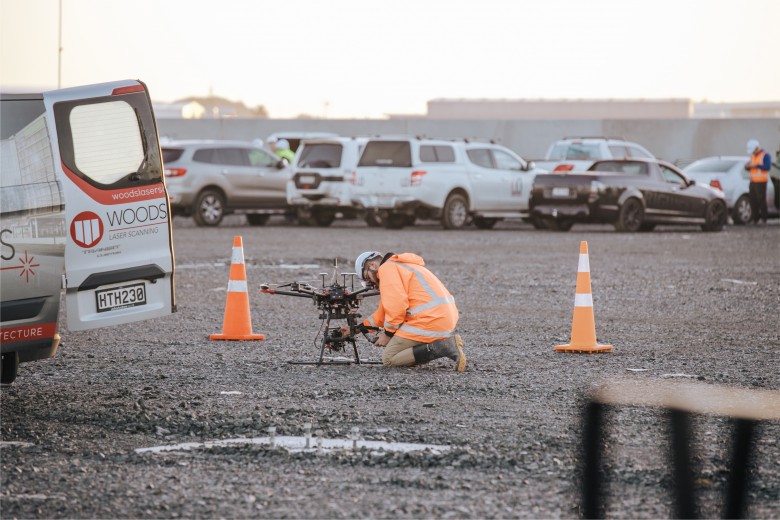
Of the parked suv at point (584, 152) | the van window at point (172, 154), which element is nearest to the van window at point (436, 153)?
the parked suv at point (584, 152)

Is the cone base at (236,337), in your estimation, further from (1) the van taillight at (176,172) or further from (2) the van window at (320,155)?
(2) the van window at (320,155)

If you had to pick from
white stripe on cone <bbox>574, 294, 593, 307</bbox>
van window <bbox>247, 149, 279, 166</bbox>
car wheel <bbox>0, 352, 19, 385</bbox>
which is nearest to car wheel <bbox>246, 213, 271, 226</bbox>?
van window <bbox>247, 149, 279, 166</bbox>

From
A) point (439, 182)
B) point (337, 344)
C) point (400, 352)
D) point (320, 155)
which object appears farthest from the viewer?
point (320, 155)

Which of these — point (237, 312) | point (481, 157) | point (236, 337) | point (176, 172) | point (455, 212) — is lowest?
point (236, 337)

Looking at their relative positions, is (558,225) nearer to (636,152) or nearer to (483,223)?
(483,223)

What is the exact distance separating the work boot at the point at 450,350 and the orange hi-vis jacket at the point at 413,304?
0.15ft

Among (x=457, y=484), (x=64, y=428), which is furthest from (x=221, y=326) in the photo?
(x=457, y=484)

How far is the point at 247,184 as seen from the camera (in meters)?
28.6

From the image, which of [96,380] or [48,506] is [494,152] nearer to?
[96,380]

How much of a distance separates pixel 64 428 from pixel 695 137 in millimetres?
39231

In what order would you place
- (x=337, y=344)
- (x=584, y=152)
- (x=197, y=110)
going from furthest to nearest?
A: (x=197, y=110) → (x=584, y=152) → (x=337, y=344)

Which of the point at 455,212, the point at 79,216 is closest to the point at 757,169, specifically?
the point at 455,212

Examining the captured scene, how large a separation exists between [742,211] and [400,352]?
2312 centimetres

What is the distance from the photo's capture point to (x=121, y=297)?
8406mm
